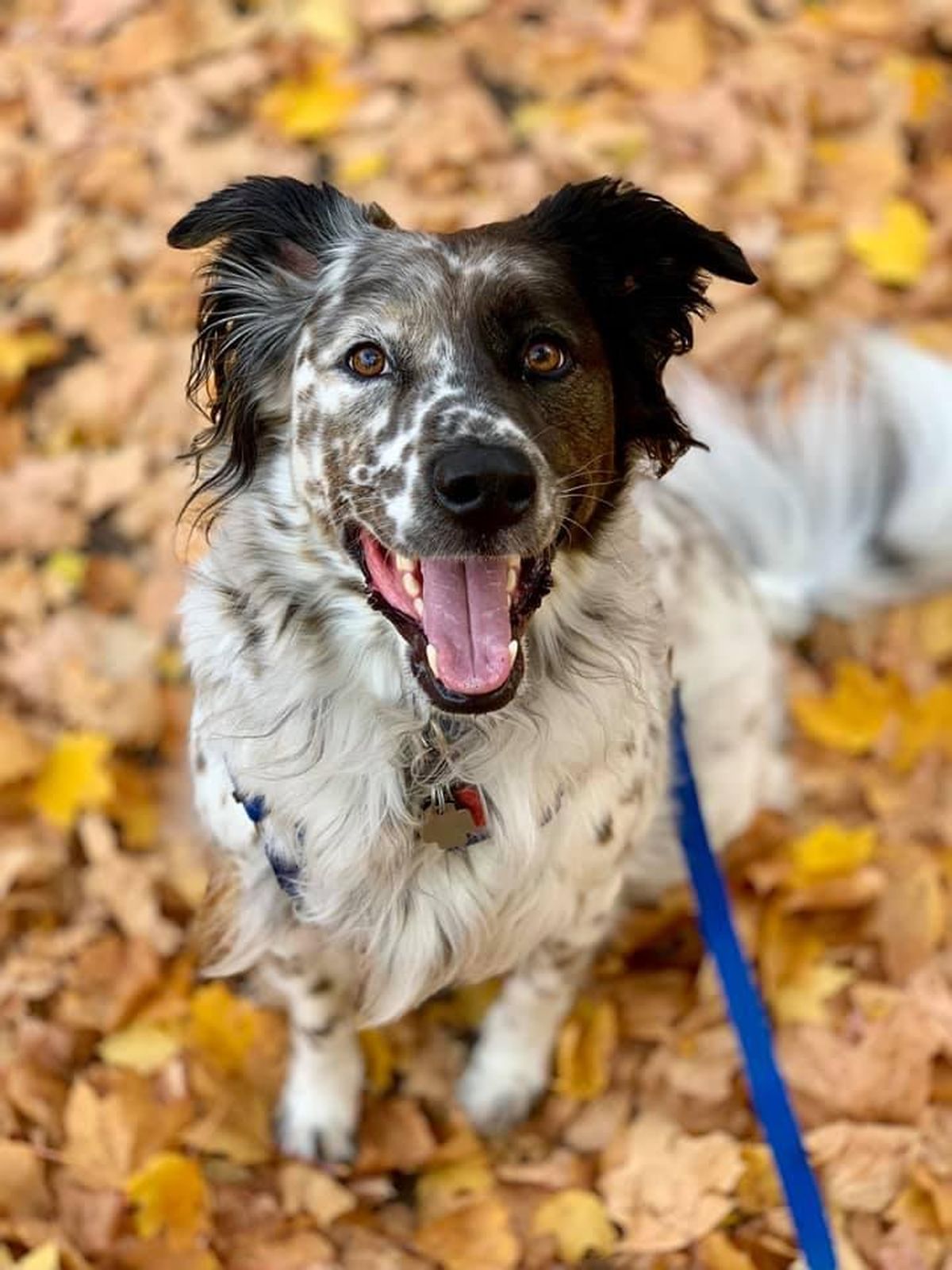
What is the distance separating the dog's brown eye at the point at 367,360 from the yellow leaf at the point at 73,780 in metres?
1.56

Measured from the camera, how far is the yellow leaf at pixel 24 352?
4.18 meters

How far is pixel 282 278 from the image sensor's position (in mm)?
2447

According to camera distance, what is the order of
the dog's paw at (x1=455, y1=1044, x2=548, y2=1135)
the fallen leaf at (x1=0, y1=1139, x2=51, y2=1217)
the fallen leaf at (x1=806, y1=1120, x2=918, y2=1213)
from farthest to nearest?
the dog's paw at (x1=455, y1=1044, x2=548, y2=1135) → the fallen leaf at (x1=806, y1=1120, x2=918, y2=1213) → the fallen leaf at (x1=0, y1=1139, x2=51, y2=1217)

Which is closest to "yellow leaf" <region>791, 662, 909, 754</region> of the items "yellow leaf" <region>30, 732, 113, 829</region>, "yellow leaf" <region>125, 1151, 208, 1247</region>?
"yellow leaf" <region>30, 732, 113, 829</region>

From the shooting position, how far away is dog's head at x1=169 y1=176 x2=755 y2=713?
216 centimetres

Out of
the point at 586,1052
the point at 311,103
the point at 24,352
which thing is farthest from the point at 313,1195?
the point at 311,103

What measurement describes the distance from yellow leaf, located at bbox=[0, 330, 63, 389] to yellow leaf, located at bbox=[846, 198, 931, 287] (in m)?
2.54

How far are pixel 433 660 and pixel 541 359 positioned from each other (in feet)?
1.80

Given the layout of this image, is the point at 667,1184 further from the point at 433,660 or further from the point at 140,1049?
the point at 433,660

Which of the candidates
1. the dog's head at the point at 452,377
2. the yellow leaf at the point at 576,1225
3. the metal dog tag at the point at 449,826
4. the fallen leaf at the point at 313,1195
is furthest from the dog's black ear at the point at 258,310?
the yellow leaf at the point at 576,1225

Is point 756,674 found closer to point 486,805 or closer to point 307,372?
point 486,805

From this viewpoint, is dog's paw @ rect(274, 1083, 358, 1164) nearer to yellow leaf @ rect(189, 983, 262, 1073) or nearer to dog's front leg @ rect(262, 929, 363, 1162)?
dog's front leg @ rect(262, 929, 363, 1162)

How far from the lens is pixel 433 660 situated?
216 cm

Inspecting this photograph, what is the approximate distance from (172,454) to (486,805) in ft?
6.71
